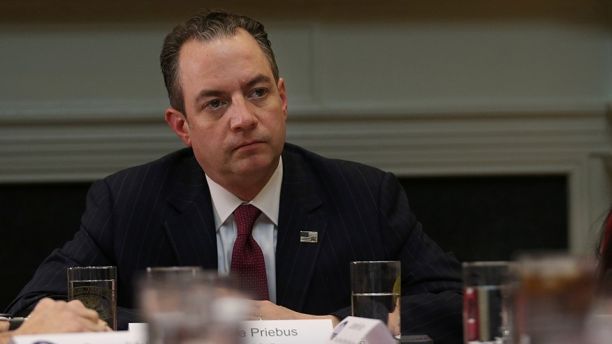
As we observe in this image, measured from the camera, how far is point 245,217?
2828 mm

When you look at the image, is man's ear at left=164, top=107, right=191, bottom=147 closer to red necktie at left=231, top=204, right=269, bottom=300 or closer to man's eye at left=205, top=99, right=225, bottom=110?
man's eye at left=205, top=99, right=225, bottom=110

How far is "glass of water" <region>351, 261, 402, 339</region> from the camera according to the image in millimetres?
1928

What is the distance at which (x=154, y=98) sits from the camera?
162 inches

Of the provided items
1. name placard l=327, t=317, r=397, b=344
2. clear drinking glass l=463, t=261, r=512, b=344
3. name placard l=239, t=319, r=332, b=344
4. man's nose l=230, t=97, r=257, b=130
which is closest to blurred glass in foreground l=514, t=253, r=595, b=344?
clear drinking glass l=463, t=261, r=512, b=344

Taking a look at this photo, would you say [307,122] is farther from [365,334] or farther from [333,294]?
[365,334]

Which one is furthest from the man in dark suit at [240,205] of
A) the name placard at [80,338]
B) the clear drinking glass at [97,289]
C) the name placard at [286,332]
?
the name placard at [80,338]

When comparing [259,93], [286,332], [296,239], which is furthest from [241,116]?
[286,332]

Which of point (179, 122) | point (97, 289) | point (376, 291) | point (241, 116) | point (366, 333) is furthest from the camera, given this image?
point (179, 122)

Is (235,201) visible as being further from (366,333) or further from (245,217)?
(366,333)

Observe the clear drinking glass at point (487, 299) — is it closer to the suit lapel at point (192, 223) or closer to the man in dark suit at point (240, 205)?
the man in dark suit at point (240, 205)

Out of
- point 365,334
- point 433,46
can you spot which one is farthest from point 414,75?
point 365,334

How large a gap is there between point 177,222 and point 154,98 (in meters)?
1.31

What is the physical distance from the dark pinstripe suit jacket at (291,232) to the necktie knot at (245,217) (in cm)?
7

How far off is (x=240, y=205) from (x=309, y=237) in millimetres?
201
